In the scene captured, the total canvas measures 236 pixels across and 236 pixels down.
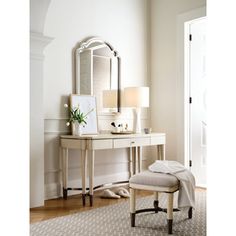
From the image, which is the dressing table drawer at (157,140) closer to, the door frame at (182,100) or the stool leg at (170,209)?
the door frame at (182,100)

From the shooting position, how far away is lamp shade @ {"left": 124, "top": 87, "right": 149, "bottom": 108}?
4398 mm

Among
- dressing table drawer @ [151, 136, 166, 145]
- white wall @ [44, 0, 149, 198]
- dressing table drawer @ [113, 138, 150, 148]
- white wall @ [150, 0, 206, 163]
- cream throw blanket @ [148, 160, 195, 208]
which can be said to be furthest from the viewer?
white wall @ [150, 0, 206, 163]

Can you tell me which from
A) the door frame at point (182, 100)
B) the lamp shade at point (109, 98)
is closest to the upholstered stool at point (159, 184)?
the lamp shade at point (109, 98)

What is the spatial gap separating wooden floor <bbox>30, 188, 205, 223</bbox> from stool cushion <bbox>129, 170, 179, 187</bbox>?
943 mm

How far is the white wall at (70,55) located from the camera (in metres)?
4.01

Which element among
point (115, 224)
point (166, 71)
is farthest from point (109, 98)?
point (115, 224)

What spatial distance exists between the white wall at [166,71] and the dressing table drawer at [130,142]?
0.82 metres

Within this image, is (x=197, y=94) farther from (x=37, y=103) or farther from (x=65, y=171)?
(x=37, y=103)

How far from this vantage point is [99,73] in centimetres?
451

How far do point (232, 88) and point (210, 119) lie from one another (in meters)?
0.05

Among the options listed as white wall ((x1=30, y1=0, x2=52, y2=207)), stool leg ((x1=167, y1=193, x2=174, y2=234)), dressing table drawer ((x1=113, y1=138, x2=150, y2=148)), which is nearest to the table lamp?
dressing table drawer ((x1=113, y1=138, x2=150, y2=148))

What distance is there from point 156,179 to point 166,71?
2717 millimetres

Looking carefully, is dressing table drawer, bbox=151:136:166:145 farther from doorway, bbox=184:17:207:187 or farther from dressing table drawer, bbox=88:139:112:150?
dressing table drawer, bbox=88:139:112:150
